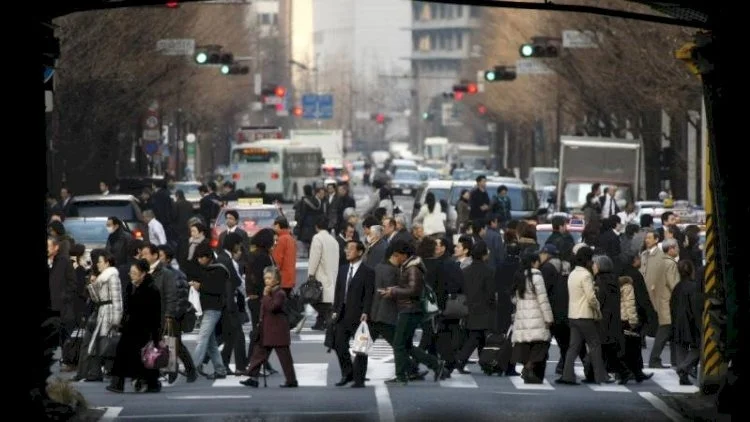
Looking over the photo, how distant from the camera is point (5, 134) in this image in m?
16.6

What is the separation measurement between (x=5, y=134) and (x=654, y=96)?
39.3 meters

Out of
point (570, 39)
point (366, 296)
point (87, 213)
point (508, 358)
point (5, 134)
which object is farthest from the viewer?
point (570, 39)

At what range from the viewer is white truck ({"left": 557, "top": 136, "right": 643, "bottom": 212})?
51969 millimetres

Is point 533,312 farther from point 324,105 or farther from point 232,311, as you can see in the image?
point 324,105

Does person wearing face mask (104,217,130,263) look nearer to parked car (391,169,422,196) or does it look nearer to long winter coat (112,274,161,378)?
long winter coat (112,274,161,378)

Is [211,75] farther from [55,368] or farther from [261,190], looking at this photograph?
[55,368]

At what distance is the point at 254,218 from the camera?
39906mm

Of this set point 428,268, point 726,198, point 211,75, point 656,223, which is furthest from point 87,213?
point 211,75

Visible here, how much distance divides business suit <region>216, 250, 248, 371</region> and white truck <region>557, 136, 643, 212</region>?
2861cm

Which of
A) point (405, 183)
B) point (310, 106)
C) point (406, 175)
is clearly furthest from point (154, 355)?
point (310, 106)

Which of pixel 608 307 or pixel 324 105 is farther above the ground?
pixel 324 105

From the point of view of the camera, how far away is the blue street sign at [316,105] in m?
143

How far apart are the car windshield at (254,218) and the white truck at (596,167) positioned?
13.2 meters

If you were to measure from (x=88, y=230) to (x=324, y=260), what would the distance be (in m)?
8.85
